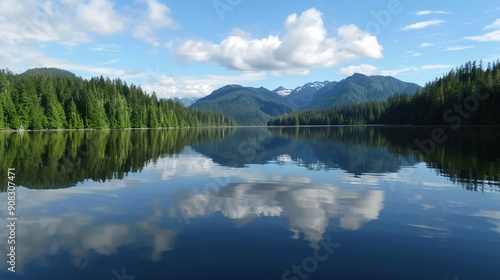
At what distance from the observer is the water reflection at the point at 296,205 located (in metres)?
16.8

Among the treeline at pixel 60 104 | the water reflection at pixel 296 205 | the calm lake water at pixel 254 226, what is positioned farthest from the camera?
the treeline at pixel 60 104

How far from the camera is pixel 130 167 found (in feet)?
119

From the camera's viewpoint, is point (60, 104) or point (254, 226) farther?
point (60, 104)

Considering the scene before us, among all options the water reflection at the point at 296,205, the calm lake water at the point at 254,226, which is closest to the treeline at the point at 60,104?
the calm lake water at the point at 254,226

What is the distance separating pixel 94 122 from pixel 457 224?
168 m

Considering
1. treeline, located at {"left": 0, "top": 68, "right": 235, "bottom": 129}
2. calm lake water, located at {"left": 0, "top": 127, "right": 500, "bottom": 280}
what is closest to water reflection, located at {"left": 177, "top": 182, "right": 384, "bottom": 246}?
calm lake water, located at {"left": 0, "top": 127, "right": 500, "bottom": 280}

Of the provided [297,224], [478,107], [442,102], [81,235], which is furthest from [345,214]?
[442,102]

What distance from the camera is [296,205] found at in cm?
2028

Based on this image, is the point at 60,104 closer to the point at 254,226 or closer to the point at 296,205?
the point at 296,205

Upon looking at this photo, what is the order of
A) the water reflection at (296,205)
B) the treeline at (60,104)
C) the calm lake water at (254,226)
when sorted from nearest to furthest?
the calm lake water at (254,226) → the water reflection at (296,205) → the treeline at (60,104)

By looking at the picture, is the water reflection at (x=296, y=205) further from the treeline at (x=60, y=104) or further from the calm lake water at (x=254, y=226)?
the treeline at (x=60, y=104)

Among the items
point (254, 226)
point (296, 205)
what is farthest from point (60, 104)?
point (254, 226)

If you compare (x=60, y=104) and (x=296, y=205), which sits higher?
(x=60, y=104)

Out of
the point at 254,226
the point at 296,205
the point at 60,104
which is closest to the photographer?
the point at 254,226
